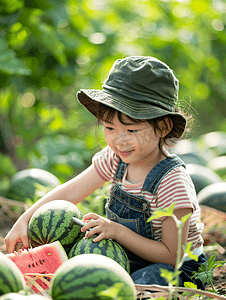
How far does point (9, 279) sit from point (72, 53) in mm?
5213

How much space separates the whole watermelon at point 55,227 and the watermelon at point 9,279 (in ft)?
2.37

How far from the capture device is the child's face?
2070mm


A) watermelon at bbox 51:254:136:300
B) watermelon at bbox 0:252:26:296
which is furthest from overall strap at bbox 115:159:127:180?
watermelon at bbox 0:252:26:296

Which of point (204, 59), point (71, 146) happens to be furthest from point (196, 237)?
point (204, 59)

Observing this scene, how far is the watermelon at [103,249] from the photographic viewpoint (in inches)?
73.9

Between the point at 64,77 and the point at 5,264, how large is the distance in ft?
16.2

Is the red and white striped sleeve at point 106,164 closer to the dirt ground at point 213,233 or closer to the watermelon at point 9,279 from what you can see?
Result: the dirt ground at point 213,233

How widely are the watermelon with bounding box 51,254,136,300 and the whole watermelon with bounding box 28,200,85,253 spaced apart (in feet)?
2.29

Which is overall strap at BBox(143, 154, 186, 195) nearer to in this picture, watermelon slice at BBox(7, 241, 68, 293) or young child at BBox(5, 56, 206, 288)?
young child at BBox(5, 56, 206, 288)

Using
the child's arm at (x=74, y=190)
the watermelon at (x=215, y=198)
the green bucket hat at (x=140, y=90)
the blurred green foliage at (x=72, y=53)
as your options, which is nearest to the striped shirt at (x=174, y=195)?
the child's arm at (x=74, y=190)

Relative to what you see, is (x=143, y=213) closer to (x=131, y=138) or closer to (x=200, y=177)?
(x=131, y=138)

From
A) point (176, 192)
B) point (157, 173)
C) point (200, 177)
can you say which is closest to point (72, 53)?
point (200, 177)

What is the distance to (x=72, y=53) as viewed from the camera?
610cm

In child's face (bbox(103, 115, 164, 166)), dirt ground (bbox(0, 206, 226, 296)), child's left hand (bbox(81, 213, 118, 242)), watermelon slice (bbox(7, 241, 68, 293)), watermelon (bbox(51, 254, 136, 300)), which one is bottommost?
dirt ground (bbox(0, 206, 226, 296))
